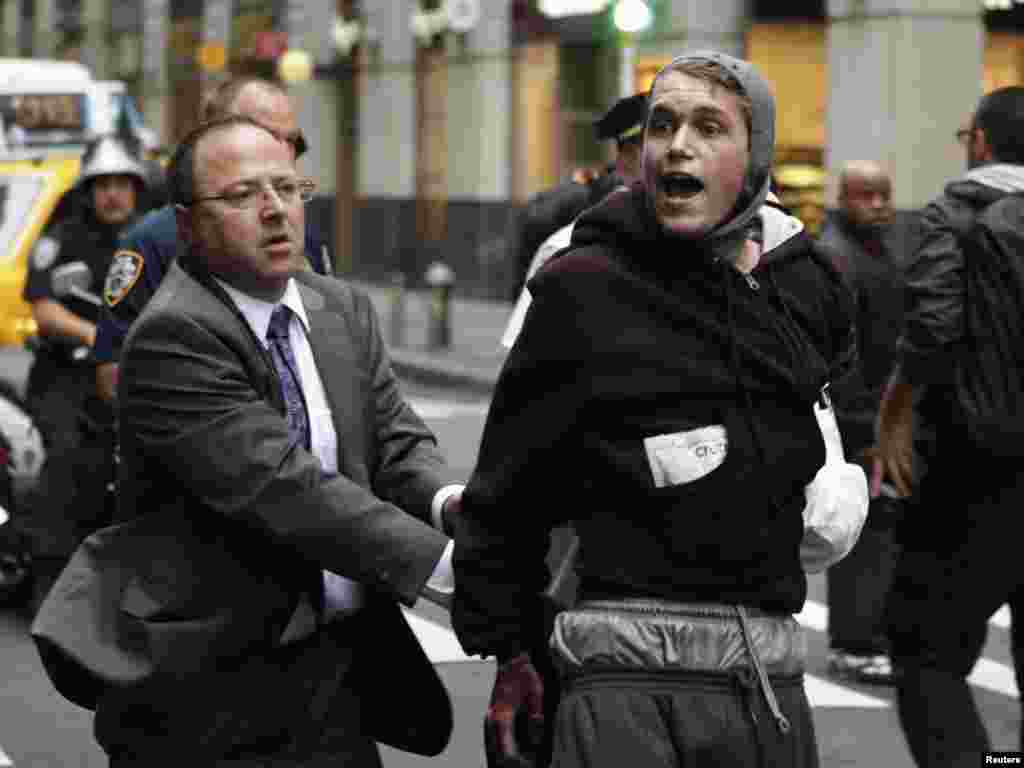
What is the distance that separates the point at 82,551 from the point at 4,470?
585 cm

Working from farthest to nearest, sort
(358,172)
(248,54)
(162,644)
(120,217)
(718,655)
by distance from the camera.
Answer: (248,54), (358,172), (120,217), (162,644), (718,655)

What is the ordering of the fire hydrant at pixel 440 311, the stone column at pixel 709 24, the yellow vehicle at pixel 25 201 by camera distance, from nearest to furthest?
the yellow vehicle at pixel 25 201 < the fire hydrant at pixel 440 311 < the stone column at pixel 709 24

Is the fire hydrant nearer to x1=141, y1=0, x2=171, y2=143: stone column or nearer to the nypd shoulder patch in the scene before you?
the nypd shoulder patch

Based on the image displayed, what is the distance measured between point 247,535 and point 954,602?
2495 millimetres

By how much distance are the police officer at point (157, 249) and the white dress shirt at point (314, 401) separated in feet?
5.35

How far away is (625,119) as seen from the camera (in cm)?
718

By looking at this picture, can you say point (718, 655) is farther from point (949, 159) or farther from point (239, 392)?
point (949, 159)

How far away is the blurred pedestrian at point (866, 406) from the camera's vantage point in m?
8.27

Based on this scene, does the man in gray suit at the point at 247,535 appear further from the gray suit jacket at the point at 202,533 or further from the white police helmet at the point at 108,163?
the white police helmet at the point at 108,163

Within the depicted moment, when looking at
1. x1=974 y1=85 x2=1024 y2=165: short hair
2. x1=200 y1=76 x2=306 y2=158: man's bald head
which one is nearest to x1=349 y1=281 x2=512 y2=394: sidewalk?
x1=200 y1=76 x2=306 y2=158: man's bald head

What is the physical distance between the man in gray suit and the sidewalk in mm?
13343

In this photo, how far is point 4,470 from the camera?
974 cm

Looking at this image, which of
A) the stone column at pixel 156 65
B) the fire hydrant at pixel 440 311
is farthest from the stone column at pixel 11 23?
the fire hydrant at pixel 440 311

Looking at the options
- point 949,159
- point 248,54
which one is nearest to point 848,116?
point 949,159
